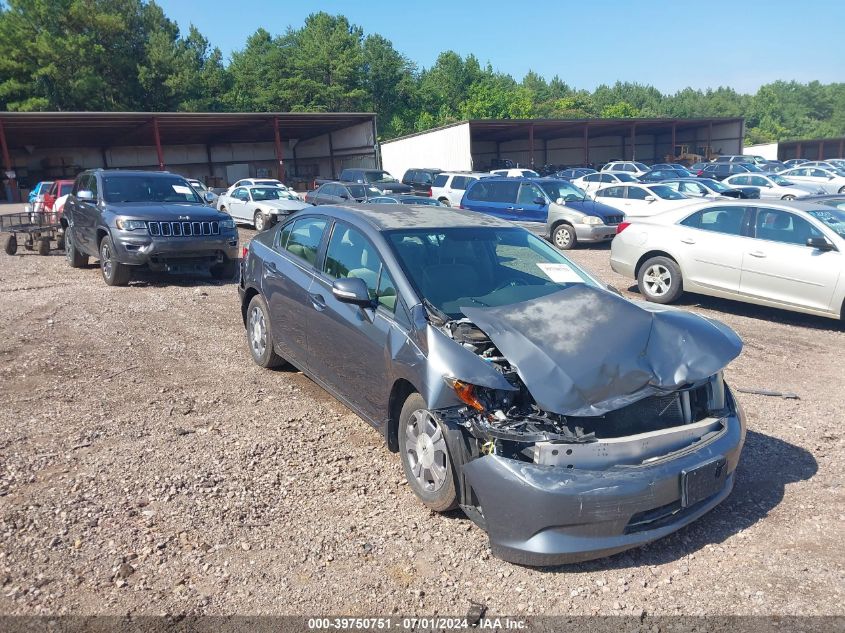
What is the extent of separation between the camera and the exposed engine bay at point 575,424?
3266 mm

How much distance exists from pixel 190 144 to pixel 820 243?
1867 inches

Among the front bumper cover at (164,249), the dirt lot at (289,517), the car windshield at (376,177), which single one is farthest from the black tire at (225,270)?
the car windshield at (376,177)

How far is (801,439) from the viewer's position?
491 centimetres

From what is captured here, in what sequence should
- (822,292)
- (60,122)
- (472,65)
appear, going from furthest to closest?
1. (472,65)
2. (60,122)
3. (822,292)

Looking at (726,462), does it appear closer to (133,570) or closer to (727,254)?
(133,570)

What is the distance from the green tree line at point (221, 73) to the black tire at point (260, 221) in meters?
36.4

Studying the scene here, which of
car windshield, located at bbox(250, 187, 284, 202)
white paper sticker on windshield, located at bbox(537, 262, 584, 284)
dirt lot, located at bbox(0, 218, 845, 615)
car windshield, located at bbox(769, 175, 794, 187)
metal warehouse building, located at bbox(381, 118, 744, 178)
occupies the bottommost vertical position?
dirt lot, located at bbox(0, 218, 845, 615)

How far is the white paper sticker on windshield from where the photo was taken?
4.89 metres

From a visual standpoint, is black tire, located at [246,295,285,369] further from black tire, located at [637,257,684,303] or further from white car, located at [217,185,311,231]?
white car, located at [217,185,311,231]

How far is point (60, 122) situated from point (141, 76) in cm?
2300

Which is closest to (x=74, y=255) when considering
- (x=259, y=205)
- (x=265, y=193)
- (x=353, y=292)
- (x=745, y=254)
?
(x=259, y=205)

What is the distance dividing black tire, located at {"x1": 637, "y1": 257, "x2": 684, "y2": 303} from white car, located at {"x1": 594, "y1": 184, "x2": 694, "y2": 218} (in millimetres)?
9653

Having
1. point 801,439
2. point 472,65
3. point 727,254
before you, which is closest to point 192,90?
point 472,65

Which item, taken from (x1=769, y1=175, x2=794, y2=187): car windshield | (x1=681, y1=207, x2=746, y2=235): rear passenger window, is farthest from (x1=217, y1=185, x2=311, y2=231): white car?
(x1=769, y1=175, x2=794, y2=187): car windshield
